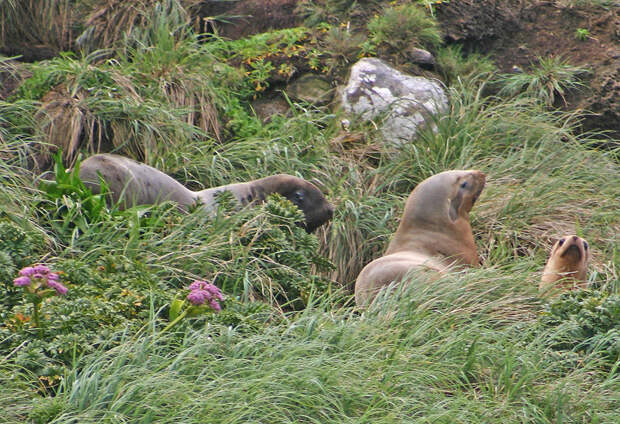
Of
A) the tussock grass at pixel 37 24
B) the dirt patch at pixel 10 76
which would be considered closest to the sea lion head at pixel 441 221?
the dirt patch at pixel 10 76

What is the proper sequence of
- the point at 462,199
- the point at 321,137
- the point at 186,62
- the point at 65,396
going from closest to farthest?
the point at 65,396 < the point at 462,199 < the point at 321,137 < the point at 186,62

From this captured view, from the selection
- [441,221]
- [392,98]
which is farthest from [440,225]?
[392,98]

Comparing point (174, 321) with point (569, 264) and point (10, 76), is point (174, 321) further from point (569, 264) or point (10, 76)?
point (10, 76)

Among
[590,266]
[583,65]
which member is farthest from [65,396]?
[583,65]

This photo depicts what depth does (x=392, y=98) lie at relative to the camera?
7566 mm

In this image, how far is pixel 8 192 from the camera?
203 inches

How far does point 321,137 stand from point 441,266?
2086 mm

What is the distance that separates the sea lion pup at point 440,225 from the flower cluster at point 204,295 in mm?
1352

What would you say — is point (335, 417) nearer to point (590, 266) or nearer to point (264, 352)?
point (264, 352)

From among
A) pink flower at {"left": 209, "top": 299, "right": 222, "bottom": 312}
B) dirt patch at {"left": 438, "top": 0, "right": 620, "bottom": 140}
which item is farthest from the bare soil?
pink flower at {"left": 209, "top": 299, "right": 222, "bottom": 312}

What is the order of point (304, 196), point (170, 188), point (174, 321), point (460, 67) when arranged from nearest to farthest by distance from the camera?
point (174, 321), point (170, 188), point (304, 196), point (460, 67)

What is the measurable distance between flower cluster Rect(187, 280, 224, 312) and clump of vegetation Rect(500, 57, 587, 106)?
4.59 meters

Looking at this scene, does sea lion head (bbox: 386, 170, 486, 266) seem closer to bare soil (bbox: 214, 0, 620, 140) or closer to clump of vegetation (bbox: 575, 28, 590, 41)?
bare soil (bbox: 214, 0, 620, 140)

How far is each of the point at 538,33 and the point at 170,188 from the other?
460cm
